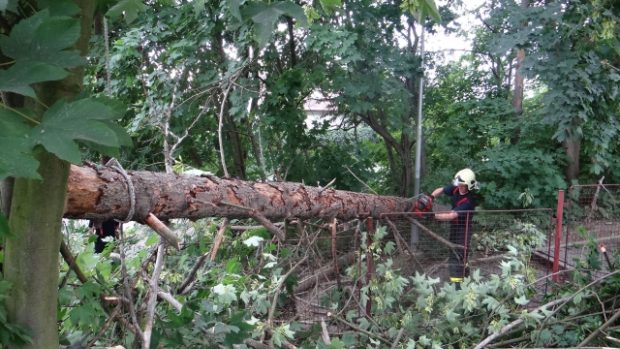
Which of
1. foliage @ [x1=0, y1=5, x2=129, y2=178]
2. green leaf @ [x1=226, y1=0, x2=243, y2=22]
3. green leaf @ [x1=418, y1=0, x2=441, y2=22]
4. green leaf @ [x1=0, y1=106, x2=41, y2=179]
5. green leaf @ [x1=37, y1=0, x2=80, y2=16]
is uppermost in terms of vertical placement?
green leaf @ [x1=418, y1=0, x2=441, y2=22]

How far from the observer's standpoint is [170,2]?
1.42 meters

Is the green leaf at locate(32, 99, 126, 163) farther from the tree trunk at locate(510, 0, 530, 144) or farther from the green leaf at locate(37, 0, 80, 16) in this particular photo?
the tree trunk at locate(510, 0, 530, 144)

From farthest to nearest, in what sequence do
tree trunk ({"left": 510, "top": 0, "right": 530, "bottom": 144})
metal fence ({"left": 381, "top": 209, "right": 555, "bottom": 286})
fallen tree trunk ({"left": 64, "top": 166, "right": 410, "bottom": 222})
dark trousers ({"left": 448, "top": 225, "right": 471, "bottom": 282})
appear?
1. tree trunk ({"left": 510, "top": 0, "right": 530, "bottom": 144})
2. dark trousers ({"left": 448, "top": 225, "right": 471, "bottom": 282})
3. metal fence ({"left": 381, "top": 209, "right": 555, "bottom": 286})
4. fallen tree trunk ({"left": 64, "top": 166, "right": 410, "bottom": 222})

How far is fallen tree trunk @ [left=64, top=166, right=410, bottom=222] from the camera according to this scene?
1.75 m

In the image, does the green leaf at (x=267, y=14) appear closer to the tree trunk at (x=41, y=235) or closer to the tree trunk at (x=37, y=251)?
the tree trunk at (x=41, y=235)

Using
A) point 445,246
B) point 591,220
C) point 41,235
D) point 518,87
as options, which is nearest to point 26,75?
point 41,235

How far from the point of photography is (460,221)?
4555 mm

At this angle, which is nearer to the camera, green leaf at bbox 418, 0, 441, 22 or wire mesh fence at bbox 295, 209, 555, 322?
green leaf at bbox 418, 0, 441, 22

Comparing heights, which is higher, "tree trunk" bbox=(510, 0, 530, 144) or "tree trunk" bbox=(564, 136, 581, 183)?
"tree trunk" bbox=(510, 0, 530, 144)

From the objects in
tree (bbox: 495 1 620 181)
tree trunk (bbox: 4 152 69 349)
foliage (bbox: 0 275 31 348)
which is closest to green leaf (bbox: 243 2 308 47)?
tree trunk (bbox: 4 152 69 349)

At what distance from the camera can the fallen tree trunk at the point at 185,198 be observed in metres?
1.75

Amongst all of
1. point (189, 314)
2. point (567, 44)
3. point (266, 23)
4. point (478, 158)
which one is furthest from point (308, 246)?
point (478, 158)

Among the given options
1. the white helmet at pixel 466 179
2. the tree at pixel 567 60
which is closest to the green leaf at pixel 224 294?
the white helmet at pixel 466 179

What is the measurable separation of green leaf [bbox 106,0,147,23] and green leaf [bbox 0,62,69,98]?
510 millimetres
